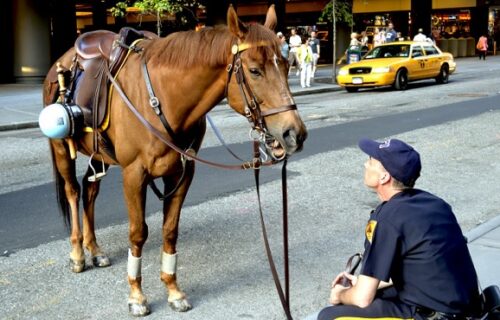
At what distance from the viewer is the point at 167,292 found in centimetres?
513

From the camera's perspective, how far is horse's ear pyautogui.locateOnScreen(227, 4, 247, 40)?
4.03 m

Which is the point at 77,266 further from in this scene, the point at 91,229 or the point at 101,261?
the point at 91,229

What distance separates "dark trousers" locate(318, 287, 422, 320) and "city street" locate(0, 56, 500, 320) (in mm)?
1579

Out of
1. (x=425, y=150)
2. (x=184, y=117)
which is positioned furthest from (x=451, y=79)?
(x=184, y=117)

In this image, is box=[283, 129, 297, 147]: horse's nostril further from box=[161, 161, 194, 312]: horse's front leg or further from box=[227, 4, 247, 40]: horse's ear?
box=[161, 161, 194, 312]: horse's front leg

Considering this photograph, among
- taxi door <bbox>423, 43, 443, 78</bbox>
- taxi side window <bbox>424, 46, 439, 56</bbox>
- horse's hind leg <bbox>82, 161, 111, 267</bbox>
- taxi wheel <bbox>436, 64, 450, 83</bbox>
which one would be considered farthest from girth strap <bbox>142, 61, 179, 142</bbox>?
taxi wheel <bbox>436, 64, 450, 83</bbox>

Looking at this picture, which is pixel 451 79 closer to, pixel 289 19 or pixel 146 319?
pixel 289 19

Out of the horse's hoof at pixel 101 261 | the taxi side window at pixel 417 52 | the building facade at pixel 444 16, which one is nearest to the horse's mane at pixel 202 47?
the horse's hoof at pixel 101 261

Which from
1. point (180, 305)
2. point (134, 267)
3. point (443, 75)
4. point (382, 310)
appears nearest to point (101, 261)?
point (134, 267)

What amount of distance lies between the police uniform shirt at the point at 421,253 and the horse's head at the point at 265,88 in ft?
3.09

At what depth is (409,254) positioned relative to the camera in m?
3.06

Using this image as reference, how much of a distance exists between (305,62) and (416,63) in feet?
13.3

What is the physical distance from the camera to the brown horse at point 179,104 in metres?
4.02

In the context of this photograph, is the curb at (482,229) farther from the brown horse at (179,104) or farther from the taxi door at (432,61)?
the taxi door at (432,61)
